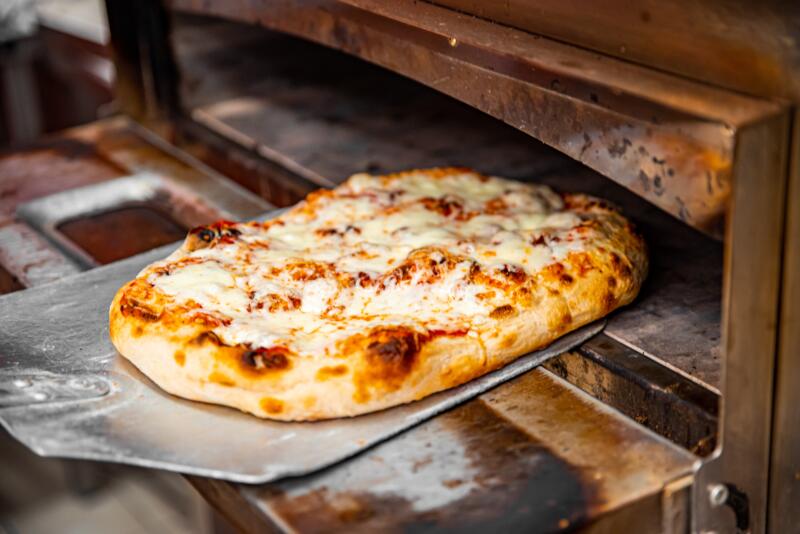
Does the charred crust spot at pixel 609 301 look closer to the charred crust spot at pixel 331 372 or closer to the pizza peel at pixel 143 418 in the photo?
the pizza peel at pixel 143 418

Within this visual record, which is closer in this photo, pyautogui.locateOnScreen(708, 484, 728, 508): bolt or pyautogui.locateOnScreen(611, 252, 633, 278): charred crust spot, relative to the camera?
pyautogui.locateOnScreen(708, 484, 728, 508): bolt

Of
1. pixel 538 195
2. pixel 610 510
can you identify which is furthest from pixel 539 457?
pixel 538 195

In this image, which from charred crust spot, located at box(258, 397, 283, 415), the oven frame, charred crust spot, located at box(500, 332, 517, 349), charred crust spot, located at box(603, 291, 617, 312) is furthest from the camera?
charred crust spot, located at box(603, 291, 617, 312)

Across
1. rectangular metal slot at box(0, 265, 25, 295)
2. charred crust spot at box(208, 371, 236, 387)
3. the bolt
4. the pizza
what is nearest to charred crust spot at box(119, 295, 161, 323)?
the pizza

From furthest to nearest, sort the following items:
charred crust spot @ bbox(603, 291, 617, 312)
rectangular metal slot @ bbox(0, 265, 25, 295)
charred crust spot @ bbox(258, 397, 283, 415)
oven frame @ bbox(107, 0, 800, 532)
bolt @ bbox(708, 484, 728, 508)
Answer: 1. rectangular metal slot @ bbox(0, 265, 25, 295)
2. charred crust spot @ bbox(603, 291, 617, 312)
3. charred crust spot @ bbox(258, 397, 283, 415)
4. bolt @ bbox(708, 484, 728, 508)
5. oven frame @ bbox(107, 0, 800, 532)

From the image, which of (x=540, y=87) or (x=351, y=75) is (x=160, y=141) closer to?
(x=351, y=75)

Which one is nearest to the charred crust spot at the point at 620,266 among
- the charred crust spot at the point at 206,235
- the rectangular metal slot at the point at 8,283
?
the charred crust spot at the point at 206,235

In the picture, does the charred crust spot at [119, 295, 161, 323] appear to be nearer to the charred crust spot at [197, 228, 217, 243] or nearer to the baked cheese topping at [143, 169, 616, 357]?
the baked cheese topping at [143, 169, 616, 357]

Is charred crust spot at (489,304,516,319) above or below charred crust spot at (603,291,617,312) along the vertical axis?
above
